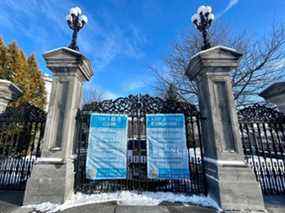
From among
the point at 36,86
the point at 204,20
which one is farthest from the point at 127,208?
the point at 36,86

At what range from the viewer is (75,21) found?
17.0ft

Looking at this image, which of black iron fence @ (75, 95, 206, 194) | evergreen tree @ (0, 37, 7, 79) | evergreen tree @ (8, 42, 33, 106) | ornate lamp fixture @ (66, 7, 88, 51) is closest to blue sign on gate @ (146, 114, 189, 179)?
black iron fence @ (75, 95, 206, 194)

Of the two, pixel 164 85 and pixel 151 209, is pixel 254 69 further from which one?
pixel 151 209

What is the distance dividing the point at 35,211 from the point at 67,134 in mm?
1863

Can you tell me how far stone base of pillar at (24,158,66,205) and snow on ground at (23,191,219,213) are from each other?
6.0 inches

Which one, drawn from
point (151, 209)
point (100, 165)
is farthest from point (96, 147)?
point (151, 209)

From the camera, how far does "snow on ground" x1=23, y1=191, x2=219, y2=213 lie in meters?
3.68

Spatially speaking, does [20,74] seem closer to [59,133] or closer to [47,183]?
[59,133]

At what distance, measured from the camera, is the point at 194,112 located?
4789 millimetres

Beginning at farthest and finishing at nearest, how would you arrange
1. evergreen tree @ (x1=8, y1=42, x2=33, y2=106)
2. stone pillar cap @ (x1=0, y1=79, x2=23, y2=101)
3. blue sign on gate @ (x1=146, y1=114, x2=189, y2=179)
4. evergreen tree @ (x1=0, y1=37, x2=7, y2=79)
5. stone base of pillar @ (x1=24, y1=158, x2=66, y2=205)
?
evergreen tree @ (x1=8, y1=42, x2=33, y2=106) < evergreen tree @ (x1=0, y1=37, x2=7, y2=79) < stone pillar cap @ (x1=0, y1=79, x2=23, y2=101) < blue sign on gate @ (x1=146, y1=114, x2=189, y2=179) < stone base of pillar @ (x1=24, y1=158, x2=66, y2=205)

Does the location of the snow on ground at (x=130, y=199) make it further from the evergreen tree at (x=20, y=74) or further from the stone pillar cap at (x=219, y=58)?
the evergreen tree at (x=20, y=74)

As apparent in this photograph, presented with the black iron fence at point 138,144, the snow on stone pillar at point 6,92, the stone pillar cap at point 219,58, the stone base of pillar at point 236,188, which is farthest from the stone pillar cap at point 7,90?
the stone base of pillar at point 236,188

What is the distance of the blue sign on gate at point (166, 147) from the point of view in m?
4.39

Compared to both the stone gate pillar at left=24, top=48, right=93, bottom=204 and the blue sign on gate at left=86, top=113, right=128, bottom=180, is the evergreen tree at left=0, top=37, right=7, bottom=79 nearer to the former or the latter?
the stone gate pillar at left=24, top=48, right=93, bottom=204
